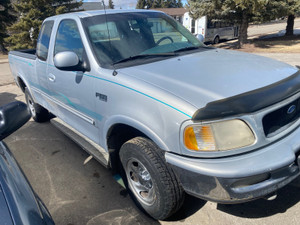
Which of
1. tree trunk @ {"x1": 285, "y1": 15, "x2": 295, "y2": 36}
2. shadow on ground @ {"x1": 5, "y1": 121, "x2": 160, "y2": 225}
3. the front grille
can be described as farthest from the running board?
tree trunk @ {"x1": 285, "y1": 15, "x2": 295, "y2": 36}

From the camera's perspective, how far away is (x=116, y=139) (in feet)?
8.60

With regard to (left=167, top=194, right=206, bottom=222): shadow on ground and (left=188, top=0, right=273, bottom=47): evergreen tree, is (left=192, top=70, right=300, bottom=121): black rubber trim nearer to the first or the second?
(left=167, top=194, right=206, bottom=222): shadow on ground

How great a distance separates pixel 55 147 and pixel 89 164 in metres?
0.93

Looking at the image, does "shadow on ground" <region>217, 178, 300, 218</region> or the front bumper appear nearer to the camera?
the front bumper

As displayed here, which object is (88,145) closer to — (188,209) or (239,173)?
(188,209)

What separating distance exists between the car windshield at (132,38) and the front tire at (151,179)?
38.6 inches

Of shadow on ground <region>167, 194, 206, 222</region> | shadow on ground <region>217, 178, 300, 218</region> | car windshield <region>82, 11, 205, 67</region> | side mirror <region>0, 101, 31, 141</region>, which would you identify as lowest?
shadow on ground <region>167, 194, 206, 222</region>

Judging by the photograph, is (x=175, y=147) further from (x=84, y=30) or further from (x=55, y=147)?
(x=55, y=147)

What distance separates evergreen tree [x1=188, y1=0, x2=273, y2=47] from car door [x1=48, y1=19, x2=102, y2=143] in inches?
441

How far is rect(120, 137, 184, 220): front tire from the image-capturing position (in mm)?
2057

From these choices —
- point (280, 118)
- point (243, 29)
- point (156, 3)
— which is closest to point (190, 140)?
point (280, 118)

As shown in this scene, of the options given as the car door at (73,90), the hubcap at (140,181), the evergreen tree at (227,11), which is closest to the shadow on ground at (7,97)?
the car door at (73,90)

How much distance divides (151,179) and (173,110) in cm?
70

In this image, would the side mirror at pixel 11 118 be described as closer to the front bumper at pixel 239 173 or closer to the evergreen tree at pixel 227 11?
the front bumper at pixel 239 173
